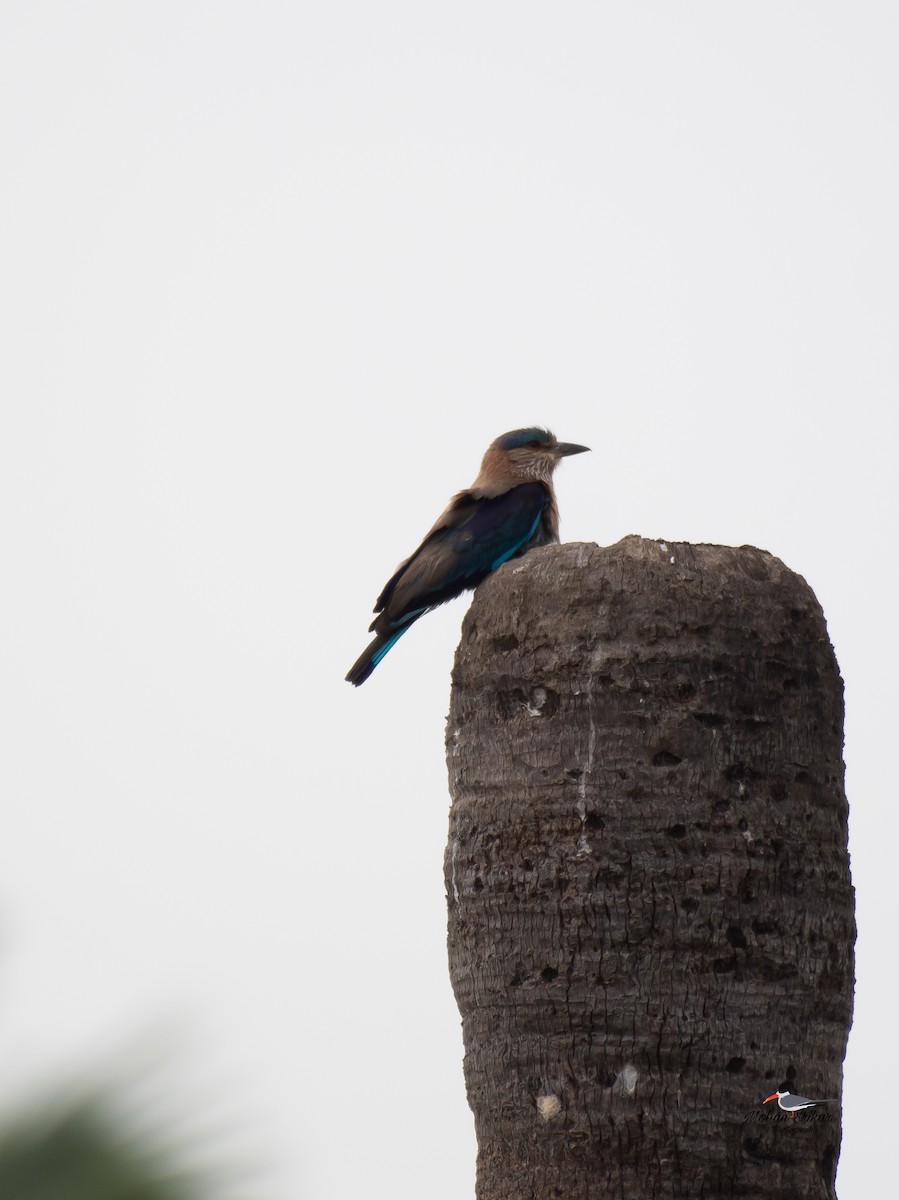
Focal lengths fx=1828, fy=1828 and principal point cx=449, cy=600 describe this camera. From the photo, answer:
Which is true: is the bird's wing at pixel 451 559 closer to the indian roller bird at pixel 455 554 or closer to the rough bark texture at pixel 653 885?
the indian roller bird at pixel 455 554

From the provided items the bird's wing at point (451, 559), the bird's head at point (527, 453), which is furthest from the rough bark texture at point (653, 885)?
the bird's head at point (527, 453)

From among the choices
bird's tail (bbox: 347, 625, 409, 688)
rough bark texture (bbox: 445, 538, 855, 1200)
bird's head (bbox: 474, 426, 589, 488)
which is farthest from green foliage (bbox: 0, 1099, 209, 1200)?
bird's head (bbox: 474, 426, 589, 488)

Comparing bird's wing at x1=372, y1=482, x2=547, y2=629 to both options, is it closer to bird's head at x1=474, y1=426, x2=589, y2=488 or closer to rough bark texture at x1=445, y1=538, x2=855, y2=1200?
bird's head at x1=474, y1=426, x2=589, y2=488

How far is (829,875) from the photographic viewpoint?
18.8 feet

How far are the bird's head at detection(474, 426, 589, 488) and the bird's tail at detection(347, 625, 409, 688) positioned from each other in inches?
65.3

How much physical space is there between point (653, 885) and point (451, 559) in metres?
2.35

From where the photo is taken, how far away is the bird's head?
9.09 m

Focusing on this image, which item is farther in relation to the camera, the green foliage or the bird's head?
the bird's head

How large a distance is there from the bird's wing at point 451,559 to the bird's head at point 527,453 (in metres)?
1.28

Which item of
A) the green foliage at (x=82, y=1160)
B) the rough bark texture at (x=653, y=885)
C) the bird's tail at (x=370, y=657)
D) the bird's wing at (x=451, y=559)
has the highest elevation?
the bird's wing at (x=451, y=559)

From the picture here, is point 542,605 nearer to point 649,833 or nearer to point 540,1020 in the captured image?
point 649,833

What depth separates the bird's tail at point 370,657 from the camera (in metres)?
7.55

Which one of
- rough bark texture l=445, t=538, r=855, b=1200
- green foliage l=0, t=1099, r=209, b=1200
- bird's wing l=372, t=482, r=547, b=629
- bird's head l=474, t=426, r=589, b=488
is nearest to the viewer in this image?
green foliage l=0, t=1099, r=209, b=1200

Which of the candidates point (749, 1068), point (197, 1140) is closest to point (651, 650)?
point (749, 1068)
